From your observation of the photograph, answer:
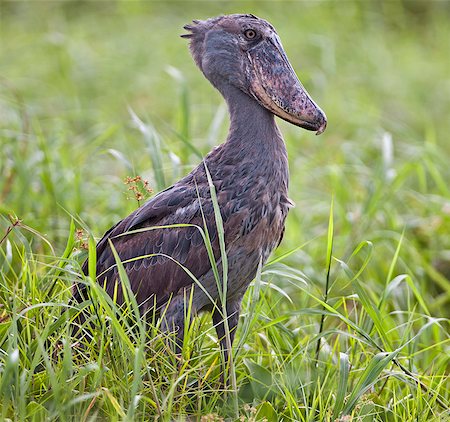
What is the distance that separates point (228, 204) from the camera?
315cm

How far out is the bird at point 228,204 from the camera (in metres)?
3.15

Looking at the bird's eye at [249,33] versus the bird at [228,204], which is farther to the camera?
the bird's eye at [249,33]

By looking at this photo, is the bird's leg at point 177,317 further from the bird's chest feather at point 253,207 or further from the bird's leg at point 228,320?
the bird's chest feather at point 253,207

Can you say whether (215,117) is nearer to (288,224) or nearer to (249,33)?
(288,224)

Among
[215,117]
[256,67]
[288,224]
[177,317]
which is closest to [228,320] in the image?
[177,317]

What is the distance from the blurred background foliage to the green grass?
0.06 ft

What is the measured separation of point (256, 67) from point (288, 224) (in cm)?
184

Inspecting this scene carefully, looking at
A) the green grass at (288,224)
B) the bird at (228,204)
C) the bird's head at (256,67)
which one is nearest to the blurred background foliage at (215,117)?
the green grass at (288,224)

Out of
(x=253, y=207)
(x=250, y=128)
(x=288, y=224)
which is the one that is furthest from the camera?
(x=288, y=224)

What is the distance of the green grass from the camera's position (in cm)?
299

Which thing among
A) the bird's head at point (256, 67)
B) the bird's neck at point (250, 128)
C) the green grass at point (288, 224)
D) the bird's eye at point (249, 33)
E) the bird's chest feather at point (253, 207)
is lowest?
the green grass at point (288, 224)

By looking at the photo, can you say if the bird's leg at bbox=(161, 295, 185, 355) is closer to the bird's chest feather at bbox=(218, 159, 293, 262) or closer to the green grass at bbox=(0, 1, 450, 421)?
the green grass at bbox=(0, 1, 450, 421)

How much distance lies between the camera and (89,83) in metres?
7.57

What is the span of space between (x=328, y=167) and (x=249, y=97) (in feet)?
6.30
